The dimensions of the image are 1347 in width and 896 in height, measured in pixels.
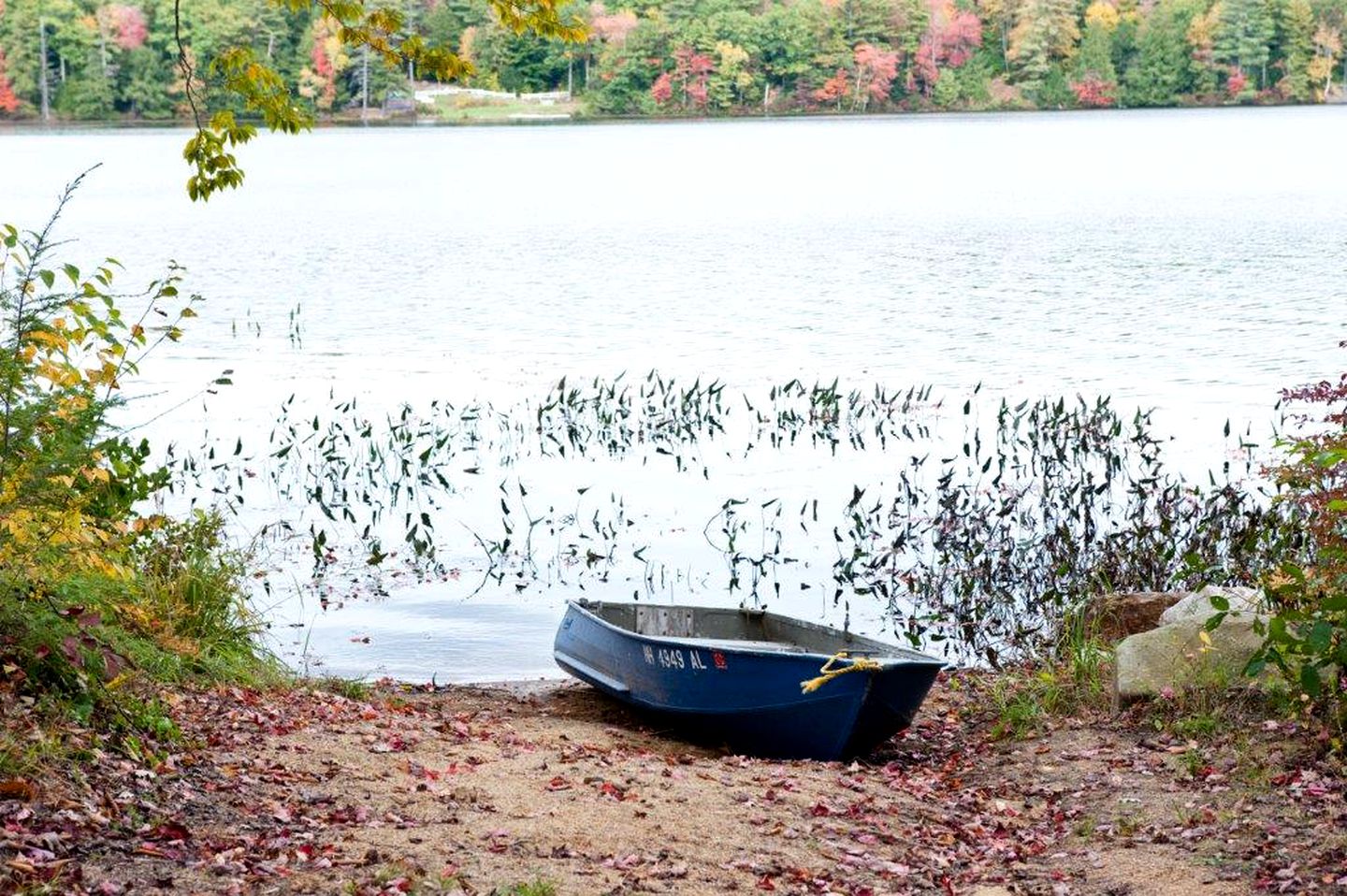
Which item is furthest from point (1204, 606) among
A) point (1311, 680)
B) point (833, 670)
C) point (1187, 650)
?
point (833, 670)

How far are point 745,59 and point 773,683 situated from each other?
122565 mm

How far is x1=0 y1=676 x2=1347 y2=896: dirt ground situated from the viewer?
24.4 feet

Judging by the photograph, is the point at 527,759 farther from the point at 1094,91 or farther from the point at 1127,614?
the point at 1094,91

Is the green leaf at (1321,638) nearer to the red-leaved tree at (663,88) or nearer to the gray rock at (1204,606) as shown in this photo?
the gray rock at (1204,606)

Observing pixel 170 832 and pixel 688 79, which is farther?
pixel 688 79

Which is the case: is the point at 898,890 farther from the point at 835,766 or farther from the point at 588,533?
the point at 588,533

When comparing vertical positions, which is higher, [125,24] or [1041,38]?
[1041,38]

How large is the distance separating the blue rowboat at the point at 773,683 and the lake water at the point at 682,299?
246 centimetres

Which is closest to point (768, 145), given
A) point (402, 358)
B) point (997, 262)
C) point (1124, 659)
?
point (997, 262)

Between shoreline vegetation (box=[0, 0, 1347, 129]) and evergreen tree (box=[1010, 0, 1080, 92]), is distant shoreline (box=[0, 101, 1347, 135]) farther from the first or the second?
evergreen tree (box=[1010, 0, 1080, 92])

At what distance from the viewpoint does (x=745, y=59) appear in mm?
Result: 129625

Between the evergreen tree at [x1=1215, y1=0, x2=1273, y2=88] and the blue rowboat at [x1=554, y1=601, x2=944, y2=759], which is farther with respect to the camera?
the evergreen tree at [x1=1215, y1=0, x2=1273, y2=88]

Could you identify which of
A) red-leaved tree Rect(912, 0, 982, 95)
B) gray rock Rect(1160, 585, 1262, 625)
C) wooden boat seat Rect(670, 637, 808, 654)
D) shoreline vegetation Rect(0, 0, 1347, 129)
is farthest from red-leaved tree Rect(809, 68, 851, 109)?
gray rock Rect(1160, 585, 1262, 625)

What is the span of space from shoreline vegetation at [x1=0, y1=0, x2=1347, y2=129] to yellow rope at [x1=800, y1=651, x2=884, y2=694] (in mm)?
110028
